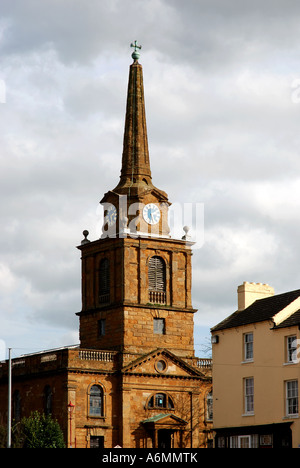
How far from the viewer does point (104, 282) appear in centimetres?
8731

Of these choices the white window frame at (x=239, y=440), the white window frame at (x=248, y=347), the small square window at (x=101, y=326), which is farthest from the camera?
the small square window at (x=101, y=326)

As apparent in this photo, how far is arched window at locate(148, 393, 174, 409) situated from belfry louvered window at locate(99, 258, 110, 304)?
8565 mm

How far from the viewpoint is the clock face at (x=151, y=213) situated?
8769 cm

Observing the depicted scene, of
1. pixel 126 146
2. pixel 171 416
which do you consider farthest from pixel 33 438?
pixel 126 146

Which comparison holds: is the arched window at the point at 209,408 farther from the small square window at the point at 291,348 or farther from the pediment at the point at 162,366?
the small square window at the point at 291,348

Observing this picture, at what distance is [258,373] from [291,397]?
9.67ft

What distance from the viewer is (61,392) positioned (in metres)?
80.8

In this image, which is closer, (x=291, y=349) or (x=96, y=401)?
(x=291, y=349)

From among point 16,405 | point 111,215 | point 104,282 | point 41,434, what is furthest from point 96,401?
point 111,215

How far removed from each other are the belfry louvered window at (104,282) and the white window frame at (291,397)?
101 feet

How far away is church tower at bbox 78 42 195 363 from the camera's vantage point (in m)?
85.0

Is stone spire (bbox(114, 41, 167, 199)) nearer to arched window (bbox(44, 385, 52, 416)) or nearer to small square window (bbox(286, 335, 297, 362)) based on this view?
arched window (bbox(44, 385, 52, 416))

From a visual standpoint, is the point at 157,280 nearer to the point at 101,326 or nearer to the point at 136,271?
the point at 136,271

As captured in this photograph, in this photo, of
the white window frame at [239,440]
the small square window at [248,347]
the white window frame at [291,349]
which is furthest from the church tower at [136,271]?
the white window frame at [291,349]
